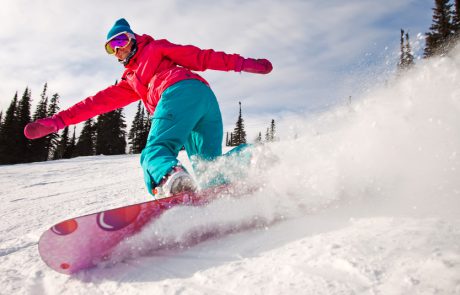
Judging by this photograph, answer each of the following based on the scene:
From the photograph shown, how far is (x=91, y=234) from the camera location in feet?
5.30

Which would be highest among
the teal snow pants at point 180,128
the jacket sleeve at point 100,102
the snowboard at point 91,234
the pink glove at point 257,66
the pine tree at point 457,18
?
the pine tree at point 457,18

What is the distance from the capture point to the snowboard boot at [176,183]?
1.88m

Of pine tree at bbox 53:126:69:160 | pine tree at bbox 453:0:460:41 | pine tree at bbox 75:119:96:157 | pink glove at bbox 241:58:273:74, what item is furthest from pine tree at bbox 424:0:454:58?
pine tree at bbox 53:126:69:160

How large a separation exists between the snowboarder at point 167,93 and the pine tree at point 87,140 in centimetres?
4476

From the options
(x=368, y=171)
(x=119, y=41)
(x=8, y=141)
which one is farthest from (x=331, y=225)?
(x=8, y=141)

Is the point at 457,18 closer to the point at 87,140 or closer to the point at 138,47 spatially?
the point at 138,47

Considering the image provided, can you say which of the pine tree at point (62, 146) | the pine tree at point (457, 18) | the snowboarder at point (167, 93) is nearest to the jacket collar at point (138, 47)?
the snowboarder at point (167, 93)

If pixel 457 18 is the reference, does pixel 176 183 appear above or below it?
below

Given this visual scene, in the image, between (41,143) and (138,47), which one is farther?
(41,143)

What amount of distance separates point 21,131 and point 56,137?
631 centimetres

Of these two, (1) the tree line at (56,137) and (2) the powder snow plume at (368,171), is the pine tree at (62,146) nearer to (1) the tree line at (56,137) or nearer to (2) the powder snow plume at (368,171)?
(1) the tree line at (56,137)

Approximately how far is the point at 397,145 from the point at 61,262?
92.2 inches

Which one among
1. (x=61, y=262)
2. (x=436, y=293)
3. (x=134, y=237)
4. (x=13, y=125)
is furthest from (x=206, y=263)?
(x=13, y=125)

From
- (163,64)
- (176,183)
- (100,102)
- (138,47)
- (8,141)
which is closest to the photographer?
(176,183)
